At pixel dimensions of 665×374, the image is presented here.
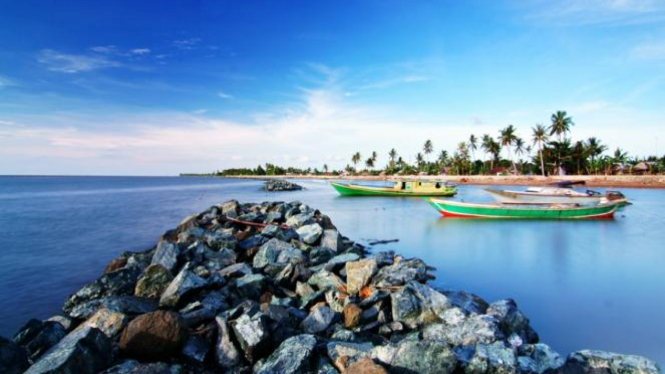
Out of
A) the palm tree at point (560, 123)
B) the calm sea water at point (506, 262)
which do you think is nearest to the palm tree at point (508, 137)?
the palm tree at point (560, 123)

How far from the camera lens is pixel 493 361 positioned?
484 centimetres

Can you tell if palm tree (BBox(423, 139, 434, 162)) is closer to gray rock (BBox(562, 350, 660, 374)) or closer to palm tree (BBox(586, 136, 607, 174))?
palm tree (BBox(586, 136, 607, 174))

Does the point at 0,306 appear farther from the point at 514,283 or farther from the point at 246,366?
the point at 514,283

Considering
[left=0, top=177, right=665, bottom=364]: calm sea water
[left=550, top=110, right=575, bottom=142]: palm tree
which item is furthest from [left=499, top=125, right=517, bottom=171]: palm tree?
[left=0, top=177, right=665, bottom=364]: calm sea water

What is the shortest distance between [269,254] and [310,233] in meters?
3.03

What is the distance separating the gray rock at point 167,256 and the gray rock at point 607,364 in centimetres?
862

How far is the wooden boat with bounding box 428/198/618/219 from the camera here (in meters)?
25.3

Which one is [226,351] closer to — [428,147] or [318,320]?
[318,320]

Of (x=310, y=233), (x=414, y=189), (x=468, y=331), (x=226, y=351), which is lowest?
(x=468, y=331)

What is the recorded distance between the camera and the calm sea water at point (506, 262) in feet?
27.8

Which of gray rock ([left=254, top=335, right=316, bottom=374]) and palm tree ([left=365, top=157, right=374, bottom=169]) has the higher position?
palm tree ([left=365, top=157, right=374, bottom=169])

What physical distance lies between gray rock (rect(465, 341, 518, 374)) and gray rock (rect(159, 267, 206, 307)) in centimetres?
520

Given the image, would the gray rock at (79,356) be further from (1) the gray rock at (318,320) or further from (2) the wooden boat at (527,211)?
(2) the wooden boat at (527,211)

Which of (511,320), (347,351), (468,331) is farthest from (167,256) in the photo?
(511,320)
